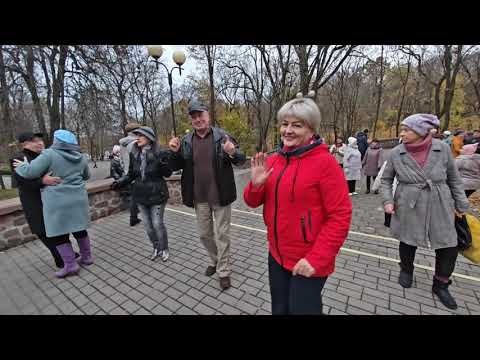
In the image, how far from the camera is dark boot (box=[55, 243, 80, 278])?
2.81 m

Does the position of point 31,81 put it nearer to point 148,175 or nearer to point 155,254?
point 148,175

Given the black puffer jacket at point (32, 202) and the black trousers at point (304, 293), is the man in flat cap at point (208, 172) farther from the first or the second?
the black puffer jacket at point (32, 202)

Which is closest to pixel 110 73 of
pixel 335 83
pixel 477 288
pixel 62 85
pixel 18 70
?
pixel 62 85

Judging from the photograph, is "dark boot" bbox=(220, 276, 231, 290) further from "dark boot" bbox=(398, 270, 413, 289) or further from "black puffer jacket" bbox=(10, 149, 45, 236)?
"black puffer jacket" bbox=(10, 149, 45, 236)

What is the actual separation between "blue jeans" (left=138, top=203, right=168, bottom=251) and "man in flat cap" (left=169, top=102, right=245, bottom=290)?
0.77m

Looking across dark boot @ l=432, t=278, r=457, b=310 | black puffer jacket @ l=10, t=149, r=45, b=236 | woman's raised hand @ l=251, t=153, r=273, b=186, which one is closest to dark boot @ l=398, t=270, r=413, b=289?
dark boot @ l=432, t=278, r=457, b=310

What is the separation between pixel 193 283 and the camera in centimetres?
266

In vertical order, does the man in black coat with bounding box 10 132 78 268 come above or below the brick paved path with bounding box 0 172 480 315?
above

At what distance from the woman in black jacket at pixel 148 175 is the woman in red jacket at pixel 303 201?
1804 mm

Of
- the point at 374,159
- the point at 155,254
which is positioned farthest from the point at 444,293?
the point at 374,159

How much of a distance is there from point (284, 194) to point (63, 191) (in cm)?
277

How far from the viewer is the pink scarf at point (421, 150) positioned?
2035 mm
